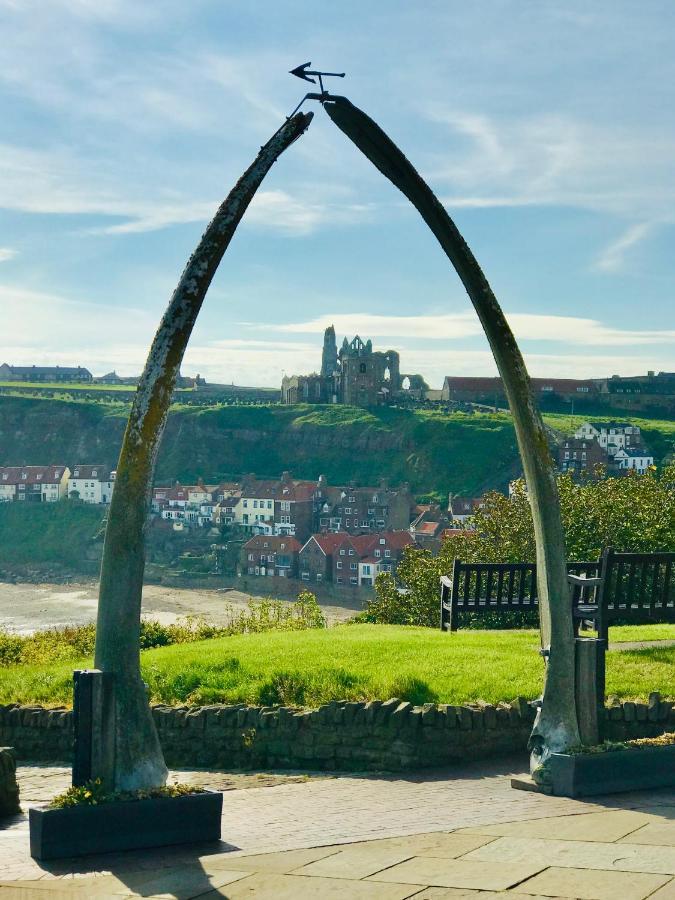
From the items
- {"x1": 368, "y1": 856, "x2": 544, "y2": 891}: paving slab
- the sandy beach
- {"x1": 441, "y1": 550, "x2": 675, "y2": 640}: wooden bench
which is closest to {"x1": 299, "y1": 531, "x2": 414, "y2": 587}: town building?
the sandy beach

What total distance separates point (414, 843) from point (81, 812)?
2287 millimetres

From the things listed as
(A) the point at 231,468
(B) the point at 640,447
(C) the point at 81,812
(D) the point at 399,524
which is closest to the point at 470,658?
(C) the point at 81,812

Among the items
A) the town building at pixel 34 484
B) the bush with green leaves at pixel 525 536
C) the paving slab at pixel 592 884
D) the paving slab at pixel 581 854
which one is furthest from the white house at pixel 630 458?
the paving slab at pixel 592 884

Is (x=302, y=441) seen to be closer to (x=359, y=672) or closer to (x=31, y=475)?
(x=31, y=475)

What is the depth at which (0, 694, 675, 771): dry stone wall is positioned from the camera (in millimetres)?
10547

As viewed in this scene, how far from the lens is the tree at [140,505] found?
7891 millimetres

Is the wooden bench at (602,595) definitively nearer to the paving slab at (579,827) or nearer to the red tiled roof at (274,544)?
the paving slab at (579,827)

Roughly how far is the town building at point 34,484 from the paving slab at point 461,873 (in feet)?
473

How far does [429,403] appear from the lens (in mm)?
171500

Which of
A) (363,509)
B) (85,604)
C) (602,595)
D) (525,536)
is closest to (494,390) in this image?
(363,509)

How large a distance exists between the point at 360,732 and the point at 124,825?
3.79 m

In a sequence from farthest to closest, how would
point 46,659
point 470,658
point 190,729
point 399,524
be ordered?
point 399,524
point 46,659
point 470,658
point 190,729

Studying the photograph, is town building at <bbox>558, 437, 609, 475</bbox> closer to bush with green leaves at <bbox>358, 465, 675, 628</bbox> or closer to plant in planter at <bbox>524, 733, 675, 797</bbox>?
bush with green leaves at <bbox>358, 465, 675, 628</bbox>

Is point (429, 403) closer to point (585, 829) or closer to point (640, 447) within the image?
point (640, 447)
